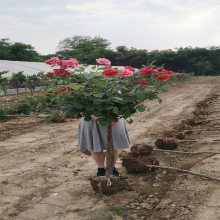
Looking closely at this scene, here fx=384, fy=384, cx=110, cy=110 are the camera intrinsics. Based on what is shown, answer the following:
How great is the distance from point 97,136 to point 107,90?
0.80 metres

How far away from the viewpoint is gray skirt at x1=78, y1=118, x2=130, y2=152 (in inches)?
160

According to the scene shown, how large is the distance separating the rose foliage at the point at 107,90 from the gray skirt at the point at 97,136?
1.56 feet

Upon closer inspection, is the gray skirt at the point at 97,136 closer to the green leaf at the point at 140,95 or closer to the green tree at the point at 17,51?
the green leaf at the point at 140,95

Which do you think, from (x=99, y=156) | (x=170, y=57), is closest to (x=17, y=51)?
(x=170, y=57)

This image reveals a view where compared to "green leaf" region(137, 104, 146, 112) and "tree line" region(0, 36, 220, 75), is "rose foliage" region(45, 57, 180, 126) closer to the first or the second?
"green leaf" region(137, 104, 146, 112)

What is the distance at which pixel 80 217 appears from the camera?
337cm

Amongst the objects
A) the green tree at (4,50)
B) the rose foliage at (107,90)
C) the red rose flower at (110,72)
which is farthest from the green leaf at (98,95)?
the green tree at (4,50)

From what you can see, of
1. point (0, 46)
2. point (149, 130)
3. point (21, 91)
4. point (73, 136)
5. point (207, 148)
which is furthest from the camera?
Answer: point (0, 46)

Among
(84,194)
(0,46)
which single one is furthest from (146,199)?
(0,46)

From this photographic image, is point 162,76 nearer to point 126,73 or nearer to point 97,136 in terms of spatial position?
point 126,73

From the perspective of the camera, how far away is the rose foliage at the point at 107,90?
338 centimetres

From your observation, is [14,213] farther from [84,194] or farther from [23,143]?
[23,143]

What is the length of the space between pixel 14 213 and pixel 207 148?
11.2ft

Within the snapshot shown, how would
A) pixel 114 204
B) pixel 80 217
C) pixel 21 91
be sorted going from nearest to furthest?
pixel 80 217
pixel 114 204
pixel 21 91
